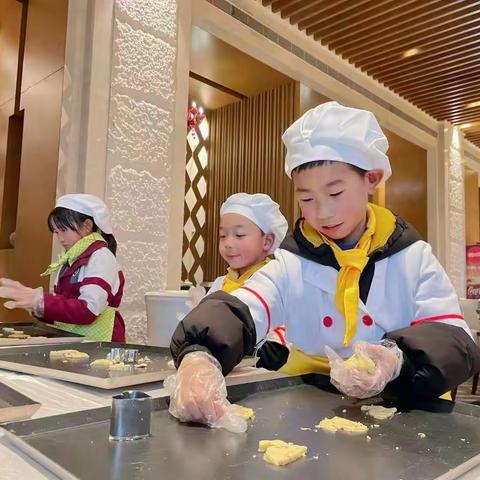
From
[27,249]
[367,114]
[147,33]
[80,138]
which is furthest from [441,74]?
[367,114]

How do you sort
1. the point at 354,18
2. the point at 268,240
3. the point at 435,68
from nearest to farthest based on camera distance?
the point at 268,240 → the point at 354,18 → the point at 435,68

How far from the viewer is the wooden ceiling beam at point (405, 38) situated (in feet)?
12.0

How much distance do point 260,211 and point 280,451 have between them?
1.10 meters

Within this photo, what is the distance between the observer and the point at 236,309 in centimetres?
73

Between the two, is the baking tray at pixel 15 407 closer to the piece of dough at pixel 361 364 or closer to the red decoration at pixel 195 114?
the piece of dough at pixel 361 364

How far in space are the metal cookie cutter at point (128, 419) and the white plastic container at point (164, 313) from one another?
1301mm

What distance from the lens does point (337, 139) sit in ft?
2.64

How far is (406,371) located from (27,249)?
247 cm

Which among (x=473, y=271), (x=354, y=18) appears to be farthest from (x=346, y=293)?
(x=473, y=271)

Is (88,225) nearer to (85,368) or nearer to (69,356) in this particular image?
(69,356)

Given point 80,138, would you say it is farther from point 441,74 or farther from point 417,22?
point 441,74

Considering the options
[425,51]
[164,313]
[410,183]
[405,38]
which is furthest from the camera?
[410,183]

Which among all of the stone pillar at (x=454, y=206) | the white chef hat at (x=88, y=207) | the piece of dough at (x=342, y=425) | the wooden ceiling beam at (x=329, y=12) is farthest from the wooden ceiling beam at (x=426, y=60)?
the piece of dough at (x=342, y=425)

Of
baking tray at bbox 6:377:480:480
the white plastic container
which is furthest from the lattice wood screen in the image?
baking tray at bbox 6:377:480:480
